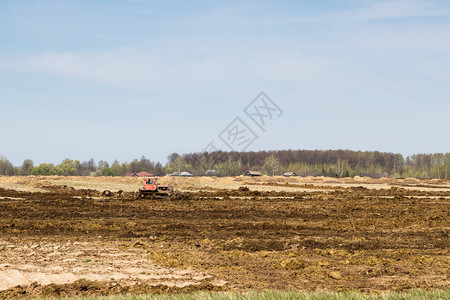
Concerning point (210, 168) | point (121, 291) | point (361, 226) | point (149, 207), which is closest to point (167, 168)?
point (210, 168)

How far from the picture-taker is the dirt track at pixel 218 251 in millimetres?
11695

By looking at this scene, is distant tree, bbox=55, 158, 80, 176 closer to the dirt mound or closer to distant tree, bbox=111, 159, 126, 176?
distant tree, bbox=111, 159, 126, 176

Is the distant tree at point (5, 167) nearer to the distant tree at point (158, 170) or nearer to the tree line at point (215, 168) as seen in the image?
the tree line at point (215, 168)

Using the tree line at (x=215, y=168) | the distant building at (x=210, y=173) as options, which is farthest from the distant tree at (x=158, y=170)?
the distant building at (x=210, y=173)

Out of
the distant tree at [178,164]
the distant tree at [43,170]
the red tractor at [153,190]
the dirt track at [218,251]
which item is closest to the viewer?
the dirt track at [218,251]

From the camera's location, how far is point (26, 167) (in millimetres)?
171250

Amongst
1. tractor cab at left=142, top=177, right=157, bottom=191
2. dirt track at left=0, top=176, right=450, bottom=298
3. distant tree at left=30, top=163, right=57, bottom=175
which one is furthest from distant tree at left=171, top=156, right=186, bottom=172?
dirt track at left=0, top=176, right=450, bottom=298

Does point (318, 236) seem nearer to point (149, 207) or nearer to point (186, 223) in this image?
point (186, 223)

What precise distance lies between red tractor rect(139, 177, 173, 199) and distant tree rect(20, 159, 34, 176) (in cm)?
13485

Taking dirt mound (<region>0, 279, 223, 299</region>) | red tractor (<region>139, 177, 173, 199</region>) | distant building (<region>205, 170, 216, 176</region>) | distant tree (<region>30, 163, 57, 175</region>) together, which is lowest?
dirt mound (<region>0, 279, 223, 299</region>)

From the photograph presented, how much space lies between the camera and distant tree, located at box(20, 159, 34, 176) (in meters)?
166

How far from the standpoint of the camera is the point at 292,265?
13.4 meters

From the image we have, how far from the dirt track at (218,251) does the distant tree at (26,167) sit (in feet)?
480

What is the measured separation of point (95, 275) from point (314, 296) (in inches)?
238
